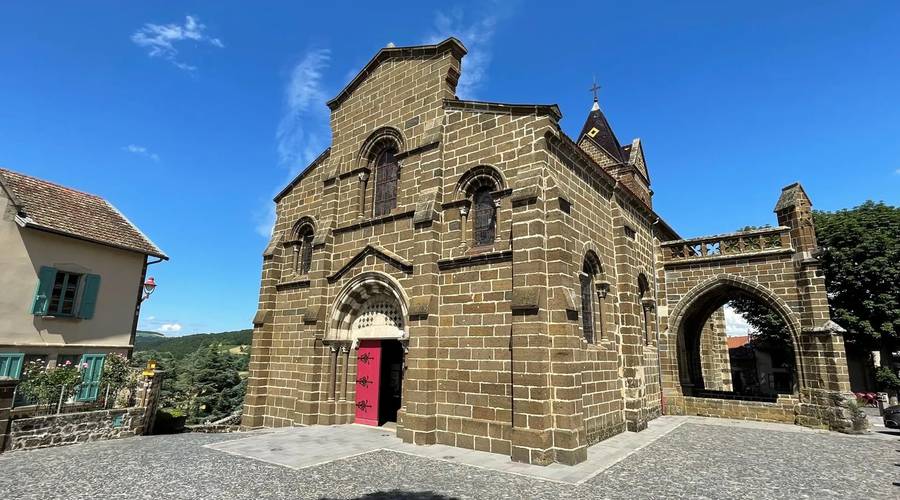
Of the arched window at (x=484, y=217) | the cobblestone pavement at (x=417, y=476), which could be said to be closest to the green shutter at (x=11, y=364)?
the cobblestone pavement at (x=417, y=476)

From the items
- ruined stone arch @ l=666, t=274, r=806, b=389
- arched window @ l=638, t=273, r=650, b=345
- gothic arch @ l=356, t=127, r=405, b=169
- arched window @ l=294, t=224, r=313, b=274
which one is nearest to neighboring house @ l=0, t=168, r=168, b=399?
arched window @ l=294, t=224, r=313, b=274

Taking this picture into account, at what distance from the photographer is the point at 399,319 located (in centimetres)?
1220

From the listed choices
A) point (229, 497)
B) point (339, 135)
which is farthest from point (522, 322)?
point (339, 135)

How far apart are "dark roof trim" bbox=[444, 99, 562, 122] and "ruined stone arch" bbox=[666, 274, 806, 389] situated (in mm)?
9874

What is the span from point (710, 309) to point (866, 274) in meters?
9.10

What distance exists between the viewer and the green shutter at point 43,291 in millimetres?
13133

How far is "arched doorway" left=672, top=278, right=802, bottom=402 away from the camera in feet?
50.8

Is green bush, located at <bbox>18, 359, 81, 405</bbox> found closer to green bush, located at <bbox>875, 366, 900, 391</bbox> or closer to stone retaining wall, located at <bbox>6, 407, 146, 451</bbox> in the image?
stone retaining wall, located at <bbox>6, 407, 146, 451</bbox>

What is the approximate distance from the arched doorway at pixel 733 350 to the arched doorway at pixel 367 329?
1079 cm

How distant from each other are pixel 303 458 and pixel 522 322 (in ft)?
17.0

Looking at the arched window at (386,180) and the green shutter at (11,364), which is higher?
the arched window at (386,180)

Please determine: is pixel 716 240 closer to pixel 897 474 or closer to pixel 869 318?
pixel 897 474

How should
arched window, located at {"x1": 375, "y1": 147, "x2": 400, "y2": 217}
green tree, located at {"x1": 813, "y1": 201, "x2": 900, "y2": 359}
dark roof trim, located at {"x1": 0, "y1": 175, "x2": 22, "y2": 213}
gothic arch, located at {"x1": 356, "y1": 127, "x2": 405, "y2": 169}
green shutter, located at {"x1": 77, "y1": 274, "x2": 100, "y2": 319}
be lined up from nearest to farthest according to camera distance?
dark roof trim, located at {"x1": 0, "y1": 175, "x2": 22, "y2": 213} < arched window, located at {"x1": 375, "y1": 147, "x2": 400, "y2": 217} < gothic arch, located at {"x1": 356, "y1": 127, "x2": 405, "y2": 169} < green shutter, located at {"x1": 77, "y1": 274, "x2": 100, "y2": 319} < green tree, located at {"x1": 813, "y1": 201, "x2": 900, "y2": 359}

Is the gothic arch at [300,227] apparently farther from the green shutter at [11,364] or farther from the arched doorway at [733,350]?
the arched doorway at [733,350]
